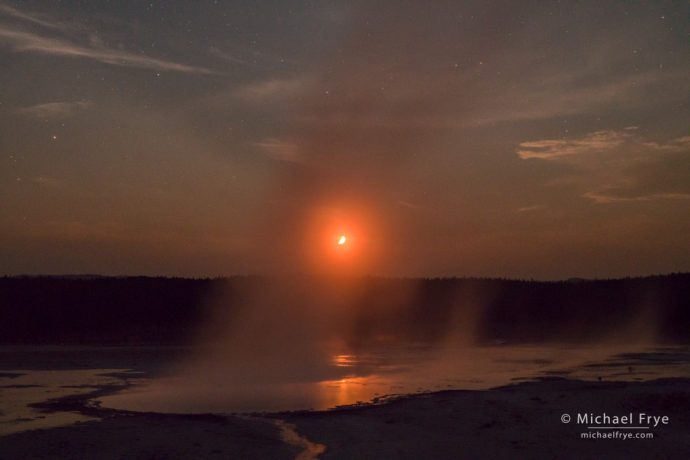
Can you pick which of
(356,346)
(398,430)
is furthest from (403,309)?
(398,430)

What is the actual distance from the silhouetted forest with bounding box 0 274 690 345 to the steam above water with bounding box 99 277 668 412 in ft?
1.11

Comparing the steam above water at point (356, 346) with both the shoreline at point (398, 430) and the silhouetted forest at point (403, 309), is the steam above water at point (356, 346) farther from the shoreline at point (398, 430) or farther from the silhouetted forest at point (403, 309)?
the shoreline at point (398, 430)

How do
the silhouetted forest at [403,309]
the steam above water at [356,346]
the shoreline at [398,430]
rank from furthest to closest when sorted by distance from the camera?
1. the silhouetted forest at [403,309]
2. the steam above water at [356,346]
3. the shoreline at [398,430]

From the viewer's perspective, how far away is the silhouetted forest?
43.6m

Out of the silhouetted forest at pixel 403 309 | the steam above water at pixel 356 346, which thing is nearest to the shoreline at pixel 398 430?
the steam above water at pixel 356 346

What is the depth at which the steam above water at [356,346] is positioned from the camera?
70.2 ft

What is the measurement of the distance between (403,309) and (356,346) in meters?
25.1

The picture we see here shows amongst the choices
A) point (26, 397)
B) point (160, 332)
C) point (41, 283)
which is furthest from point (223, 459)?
point (41, 283)

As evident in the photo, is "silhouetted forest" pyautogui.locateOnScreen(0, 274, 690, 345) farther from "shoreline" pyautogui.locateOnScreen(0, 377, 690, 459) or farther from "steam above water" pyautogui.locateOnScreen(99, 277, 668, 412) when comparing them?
"shoreline" pyautogui.locateOnScreen(0, 377, 690, 459)

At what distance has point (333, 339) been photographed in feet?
138

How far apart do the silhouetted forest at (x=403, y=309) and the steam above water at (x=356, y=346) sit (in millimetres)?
340

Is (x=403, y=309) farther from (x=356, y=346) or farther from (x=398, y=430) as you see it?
(x=398, y=430)

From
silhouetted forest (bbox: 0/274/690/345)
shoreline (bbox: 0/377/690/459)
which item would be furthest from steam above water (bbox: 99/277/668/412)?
shoreline (bbox: 0/377/690/459)

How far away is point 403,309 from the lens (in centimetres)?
6212
